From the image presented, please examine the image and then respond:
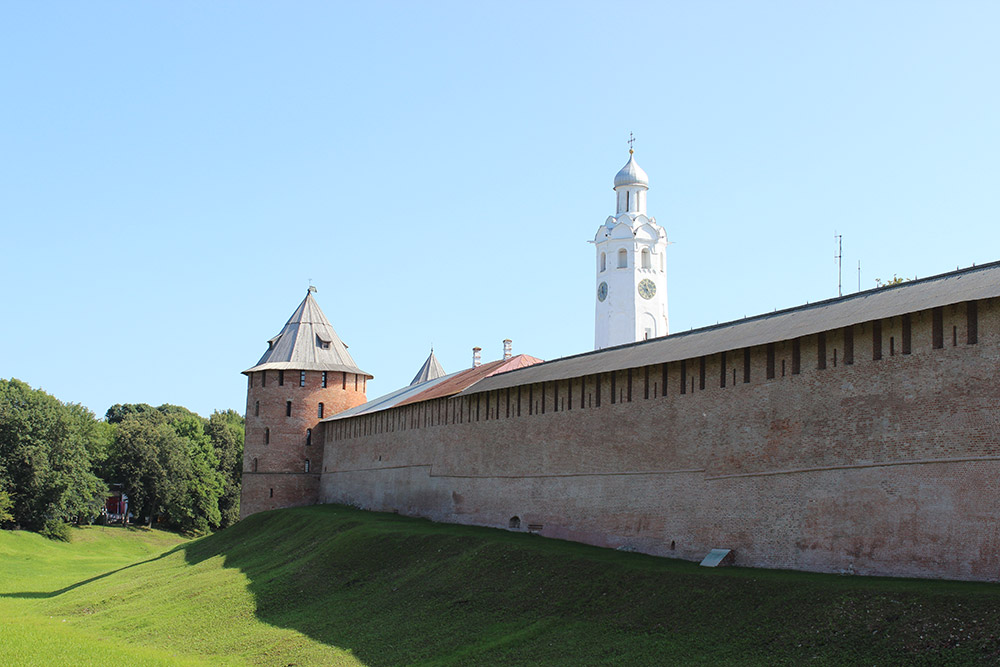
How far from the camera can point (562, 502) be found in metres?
23.6

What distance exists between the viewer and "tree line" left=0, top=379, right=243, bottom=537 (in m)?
48.8

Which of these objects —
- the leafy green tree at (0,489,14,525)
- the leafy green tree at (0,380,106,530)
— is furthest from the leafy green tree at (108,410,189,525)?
the leafy green tree at (0,489,14,525)

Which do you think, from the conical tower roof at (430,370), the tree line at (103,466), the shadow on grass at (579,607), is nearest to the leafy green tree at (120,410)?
the tree line at (103,466)

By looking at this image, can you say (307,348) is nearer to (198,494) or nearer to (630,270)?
(198,494)

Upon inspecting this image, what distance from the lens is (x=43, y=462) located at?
160 feet

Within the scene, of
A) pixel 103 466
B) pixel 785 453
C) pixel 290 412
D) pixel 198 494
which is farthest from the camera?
pixel 198 494

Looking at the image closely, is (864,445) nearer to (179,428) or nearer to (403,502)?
(403,502)

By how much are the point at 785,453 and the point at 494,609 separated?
5.68 metres

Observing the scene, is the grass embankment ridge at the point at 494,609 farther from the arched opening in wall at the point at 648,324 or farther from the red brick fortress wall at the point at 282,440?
the arched opening in wall at the point at 648,324

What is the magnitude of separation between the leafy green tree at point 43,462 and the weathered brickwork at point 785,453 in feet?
97.1

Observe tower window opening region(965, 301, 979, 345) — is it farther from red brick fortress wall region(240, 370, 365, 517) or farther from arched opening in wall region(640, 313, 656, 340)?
arched opening in wall region(640, 313, 656, 340)

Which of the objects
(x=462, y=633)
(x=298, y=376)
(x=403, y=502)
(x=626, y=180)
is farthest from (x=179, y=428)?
(x=462, y=633)

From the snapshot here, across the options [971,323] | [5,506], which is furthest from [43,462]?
[971,323]

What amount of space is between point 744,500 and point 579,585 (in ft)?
10.6
